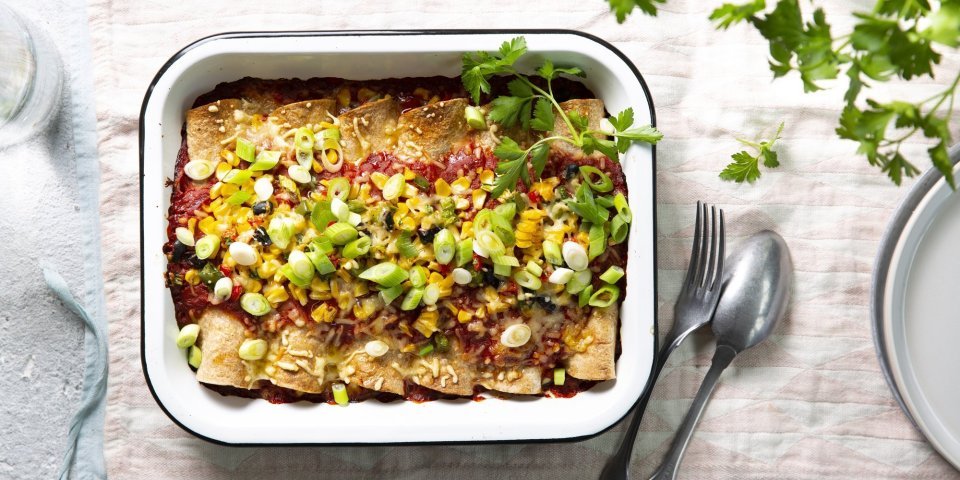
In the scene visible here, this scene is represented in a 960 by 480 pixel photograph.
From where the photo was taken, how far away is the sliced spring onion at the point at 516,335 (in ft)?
7.79

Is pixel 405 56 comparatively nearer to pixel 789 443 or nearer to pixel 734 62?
pixel 734 62

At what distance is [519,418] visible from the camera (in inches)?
95.0

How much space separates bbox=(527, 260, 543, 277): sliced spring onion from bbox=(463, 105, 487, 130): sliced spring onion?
46cm

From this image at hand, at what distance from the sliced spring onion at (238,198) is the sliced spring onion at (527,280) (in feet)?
2.81

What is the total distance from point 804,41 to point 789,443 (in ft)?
4.89

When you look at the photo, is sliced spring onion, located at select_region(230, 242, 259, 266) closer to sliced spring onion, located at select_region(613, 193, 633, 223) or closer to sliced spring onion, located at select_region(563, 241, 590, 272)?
sliced spring onion, located at select_region(563, 241, 590, 272)

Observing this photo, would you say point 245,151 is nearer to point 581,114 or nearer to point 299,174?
point 299,174

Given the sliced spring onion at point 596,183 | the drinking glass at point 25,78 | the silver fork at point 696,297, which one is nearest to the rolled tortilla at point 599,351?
the silver fork at point 696,297

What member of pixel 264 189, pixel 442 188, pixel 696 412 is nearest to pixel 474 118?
pixel 442 188

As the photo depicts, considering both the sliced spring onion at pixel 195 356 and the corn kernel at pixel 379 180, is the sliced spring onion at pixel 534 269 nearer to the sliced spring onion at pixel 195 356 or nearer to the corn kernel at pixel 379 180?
the corn kernel at pixel 379 180

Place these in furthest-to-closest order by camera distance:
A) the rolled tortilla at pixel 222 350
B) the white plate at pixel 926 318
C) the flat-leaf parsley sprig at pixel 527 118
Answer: the white plate at pixel 926 318 < the rolled tortilla at pixel 222 350 < the flat-leaf parsley sprig at pixel 527 118

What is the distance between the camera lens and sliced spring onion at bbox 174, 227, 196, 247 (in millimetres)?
2350

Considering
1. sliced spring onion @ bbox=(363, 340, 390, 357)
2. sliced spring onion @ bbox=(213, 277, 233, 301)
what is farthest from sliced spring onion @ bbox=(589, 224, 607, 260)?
sliced spring onion @ bbox=(213, 277, 233, 301)

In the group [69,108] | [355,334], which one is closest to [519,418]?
[355,334]
